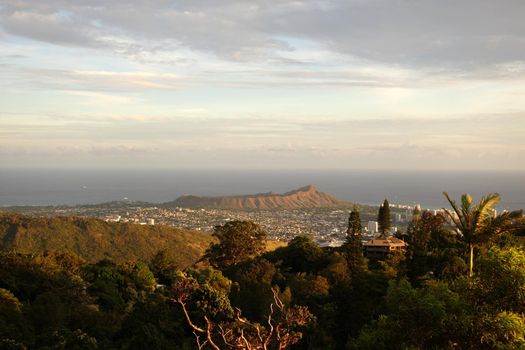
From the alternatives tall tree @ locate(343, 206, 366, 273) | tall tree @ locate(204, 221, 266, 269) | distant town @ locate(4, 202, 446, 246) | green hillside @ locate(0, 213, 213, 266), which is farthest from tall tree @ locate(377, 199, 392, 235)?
distant town @ locate(4, 202, 446, 246)

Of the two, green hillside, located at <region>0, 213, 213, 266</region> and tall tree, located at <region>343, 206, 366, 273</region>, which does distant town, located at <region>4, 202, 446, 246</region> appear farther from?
tall tree, located at <region>343, 206, 366, 273</region>

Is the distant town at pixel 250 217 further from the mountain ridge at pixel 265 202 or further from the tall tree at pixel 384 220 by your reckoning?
the tall tree at pixel 384 220

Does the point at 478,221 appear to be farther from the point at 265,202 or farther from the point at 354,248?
the point at 265,202

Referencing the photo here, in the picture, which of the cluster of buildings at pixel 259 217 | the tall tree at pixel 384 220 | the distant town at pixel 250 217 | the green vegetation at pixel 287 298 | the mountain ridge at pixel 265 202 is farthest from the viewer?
the mountain ridge at pixel 265 202

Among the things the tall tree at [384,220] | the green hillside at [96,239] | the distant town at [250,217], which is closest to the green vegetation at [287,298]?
the tall tree at [384,220]

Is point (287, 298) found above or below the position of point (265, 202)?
above

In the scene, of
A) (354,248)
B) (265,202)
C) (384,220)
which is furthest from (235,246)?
(265,202)
